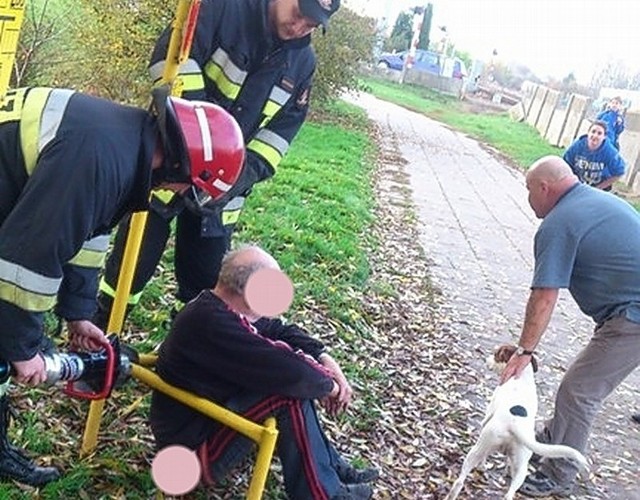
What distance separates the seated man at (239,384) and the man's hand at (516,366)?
131 cm

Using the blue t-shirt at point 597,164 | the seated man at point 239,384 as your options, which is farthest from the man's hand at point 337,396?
the blue t-shirt at point 597,164

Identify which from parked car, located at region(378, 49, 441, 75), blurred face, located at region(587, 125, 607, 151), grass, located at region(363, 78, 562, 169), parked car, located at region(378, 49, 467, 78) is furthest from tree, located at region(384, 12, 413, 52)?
blurred face, located at region(587, 125, 607, 151)

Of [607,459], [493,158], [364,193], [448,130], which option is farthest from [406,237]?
[448,130]

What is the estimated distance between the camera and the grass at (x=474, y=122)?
23.2 metres

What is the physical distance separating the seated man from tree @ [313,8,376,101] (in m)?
14.7

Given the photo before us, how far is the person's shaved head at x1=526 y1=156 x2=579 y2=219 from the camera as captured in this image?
4.54 meters

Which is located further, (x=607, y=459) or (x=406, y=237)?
(x=406, y=237)

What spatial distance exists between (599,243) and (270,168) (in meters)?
1.77

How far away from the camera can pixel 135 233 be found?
3.49 meters

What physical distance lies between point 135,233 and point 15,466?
1030 mm

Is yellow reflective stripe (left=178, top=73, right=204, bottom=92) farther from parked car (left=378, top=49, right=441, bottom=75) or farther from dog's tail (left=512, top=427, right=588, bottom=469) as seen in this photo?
parked car (left=378, top=49, right=441, bottom=75)

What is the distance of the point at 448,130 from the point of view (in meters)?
25.3

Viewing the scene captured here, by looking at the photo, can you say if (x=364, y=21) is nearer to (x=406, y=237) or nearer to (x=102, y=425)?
(x=406, y=237)

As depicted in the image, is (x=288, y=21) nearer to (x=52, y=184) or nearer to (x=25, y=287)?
(x=52, y=184)
